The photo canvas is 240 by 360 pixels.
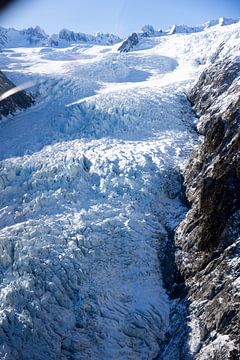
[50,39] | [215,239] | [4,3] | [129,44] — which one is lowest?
[215,239]

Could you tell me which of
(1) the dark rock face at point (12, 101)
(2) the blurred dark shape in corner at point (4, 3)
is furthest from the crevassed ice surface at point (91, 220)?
(2) the blurred dark shape in corner at point (4, 3)

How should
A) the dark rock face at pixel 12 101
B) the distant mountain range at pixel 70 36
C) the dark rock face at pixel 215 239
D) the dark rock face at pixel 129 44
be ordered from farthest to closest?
1. the distant mountain range at pixel 70 36
2. the dark rock face at pixel 129 44
3. the dark rock face at pixel 12 101
4. the dark rock face at pixel 215 239

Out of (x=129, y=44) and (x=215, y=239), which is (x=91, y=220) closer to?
(x=215, y=239)

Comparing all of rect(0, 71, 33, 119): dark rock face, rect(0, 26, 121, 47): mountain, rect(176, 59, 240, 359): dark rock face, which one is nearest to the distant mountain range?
rect(0, 26, 121, 47): mountain

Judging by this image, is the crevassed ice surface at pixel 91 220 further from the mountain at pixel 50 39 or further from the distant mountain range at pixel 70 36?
the mountain at pixel 50 39

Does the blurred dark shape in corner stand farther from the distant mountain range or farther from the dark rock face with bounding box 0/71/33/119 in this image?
the distant mountain range

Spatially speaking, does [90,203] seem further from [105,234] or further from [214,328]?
[214,328]

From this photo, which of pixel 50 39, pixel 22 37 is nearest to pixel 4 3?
pixel 50 39

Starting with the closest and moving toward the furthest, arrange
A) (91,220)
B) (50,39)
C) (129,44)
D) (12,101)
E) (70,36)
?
(91,220)
(12,101)
(129,44)
(50,39)
(70,36)
